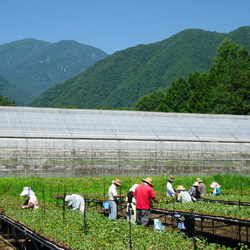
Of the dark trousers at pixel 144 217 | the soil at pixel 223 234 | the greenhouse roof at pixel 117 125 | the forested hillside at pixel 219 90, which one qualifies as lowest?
the soil at pixel 223 234

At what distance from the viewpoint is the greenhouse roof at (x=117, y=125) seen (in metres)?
36.8

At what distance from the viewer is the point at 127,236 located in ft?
37.3

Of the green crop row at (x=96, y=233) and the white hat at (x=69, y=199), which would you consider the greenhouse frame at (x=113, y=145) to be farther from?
the green crop row at (x=96, y=233)

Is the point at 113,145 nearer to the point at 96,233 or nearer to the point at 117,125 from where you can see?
the point at 117,125

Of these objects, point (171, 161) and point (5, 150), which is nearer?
point (5, 150)

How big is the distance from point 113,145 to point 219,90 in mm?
32329

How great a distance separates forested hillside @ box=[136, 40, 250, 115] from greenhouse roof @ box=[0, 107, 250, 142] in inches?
653

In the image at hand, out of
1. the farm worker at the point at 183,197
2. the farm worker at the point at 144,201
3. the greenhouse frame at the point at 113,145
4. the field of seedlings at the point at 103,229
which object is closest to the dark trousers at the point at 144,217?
the farm worker at the point at 144,201

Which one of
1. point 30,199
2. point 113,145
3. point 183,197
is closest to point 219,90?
point 113,145

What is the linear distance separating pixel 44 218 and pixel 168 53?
18925 centimetres

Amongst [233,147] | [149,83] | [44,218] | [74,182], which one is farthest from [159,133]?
[149,83]

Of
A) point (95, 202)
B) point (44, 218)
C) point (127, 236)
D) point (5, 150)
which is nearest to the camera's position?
point (127, 236)

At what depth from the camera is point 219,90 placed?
2554 inches

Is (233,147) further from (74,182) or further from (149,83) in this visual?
(149,83)
